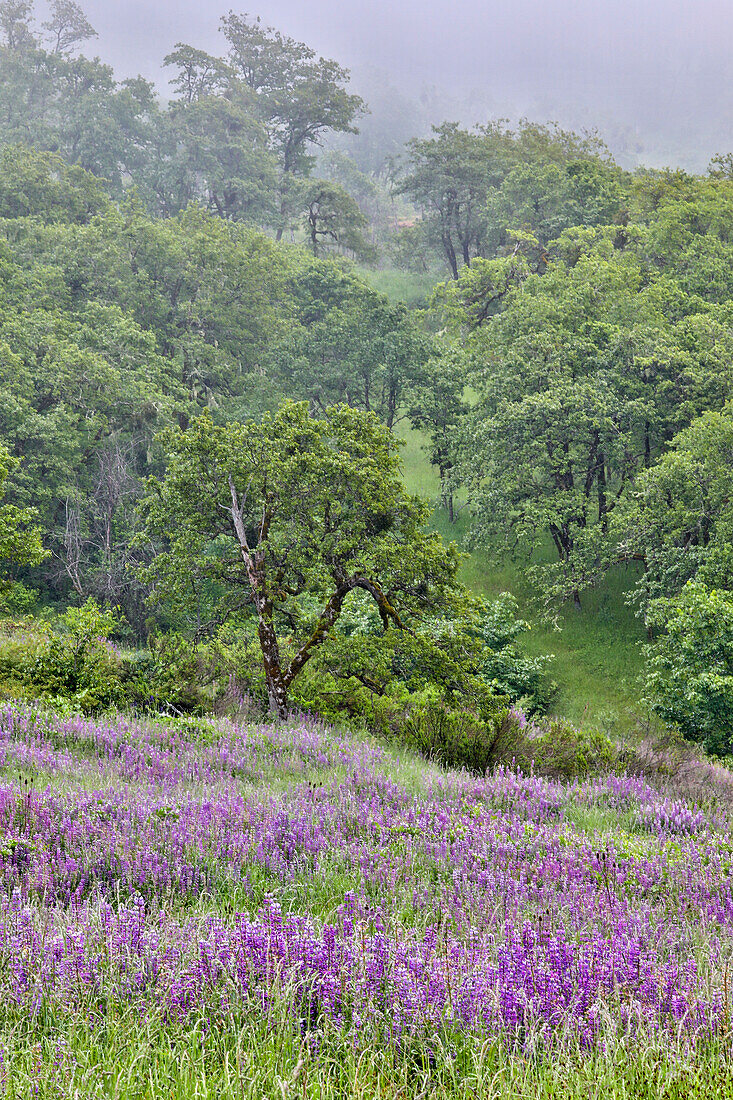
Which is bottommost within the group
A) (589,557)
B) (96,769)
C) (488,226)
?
(96,769)

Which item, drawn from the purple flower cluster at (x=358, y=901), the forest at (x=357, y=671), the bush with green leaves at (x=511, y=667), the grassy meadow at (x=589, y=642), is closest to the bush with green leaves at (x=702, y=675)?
the forest at (x=357, y=671)

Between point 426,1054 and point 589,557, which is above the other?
point 589,557

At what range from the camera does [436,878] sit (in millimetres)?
4129

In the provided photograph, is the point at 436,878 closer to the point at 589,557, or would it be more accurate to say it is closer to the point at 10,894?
the point at 10,894

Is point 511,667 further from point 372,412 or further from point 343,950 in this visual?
point 343,950

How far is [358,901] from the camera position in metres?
3.33

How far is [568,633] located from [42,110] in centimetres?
5941

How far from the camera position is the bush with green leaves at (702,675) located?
14.3 metres

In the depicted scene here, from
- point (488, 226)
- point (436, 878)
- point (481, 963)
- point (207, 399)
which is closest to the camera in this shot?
point (481, 963)

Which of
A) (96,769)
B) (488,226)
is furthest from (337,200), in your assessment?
(96,769)

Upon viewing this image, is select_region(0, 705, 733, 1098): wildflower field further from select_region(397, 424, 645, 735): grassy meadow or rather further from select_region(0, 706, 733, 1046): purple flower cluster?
select_region(397, 424, 645, 735): grassy meadow

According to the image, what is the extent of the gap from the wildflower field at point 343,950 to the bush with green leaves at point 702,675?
9923mm

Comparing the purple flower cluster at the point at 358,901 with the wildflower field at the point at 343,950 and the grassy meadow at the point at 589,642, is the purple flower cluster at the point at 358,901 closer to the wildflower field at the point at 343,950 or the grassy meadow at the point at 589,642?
the wildflower field at the point at 343,950

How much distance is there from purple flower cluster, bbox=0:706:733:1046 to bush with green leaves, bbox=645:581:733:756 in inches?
333
